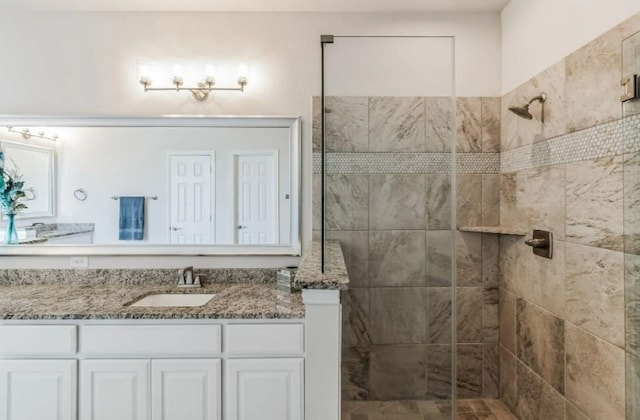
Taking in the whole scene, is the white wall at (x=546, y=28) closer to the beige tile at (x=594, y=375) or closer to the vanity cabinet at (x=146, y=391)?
the beige tile at (x=594, y=375)

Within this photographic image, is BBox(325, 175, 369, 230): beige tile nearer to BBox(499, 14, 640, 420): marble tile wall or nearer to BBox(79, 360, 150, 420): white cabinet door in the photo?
BBox(499, 14, 640, 420): marble tile wall

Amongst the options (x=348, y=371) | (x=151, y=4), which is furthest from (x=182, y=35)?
(x=348, y=371)

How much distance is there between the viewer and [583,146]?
1666 mm

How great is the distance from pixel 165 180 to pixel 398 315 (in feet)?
5.66

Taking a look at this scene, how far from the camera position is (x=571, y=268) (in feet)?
5.72

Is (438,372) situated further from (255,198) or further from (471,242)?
(255,198)

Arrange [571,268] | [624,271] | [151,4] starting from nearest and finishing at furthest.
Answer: [624,271], [571,268], [151,4]

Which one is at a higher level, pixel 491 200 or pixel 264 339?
pixel 491 200

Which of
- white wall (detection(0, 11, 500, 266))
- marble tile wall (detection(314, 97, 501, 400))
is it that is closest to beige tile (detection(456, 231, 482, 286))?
marble tile wall (detection(314, 97, 501, 400))

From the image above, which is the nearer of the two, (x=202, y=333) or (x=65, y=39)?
(x=202, y=333)

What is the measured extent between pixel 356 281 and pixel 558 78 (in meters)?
1.56

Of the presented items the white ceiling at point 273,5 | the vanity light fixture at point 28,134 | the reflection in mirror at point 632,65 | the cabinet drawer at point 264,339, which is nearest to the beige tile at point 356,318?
the cabinet drawer at point 264,339

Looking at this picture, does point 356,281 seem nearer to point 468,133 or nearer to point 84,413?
point 468,133

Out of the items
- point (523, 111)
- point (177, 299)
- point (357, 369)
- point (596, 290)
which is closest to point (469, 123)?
point (523, 111)
